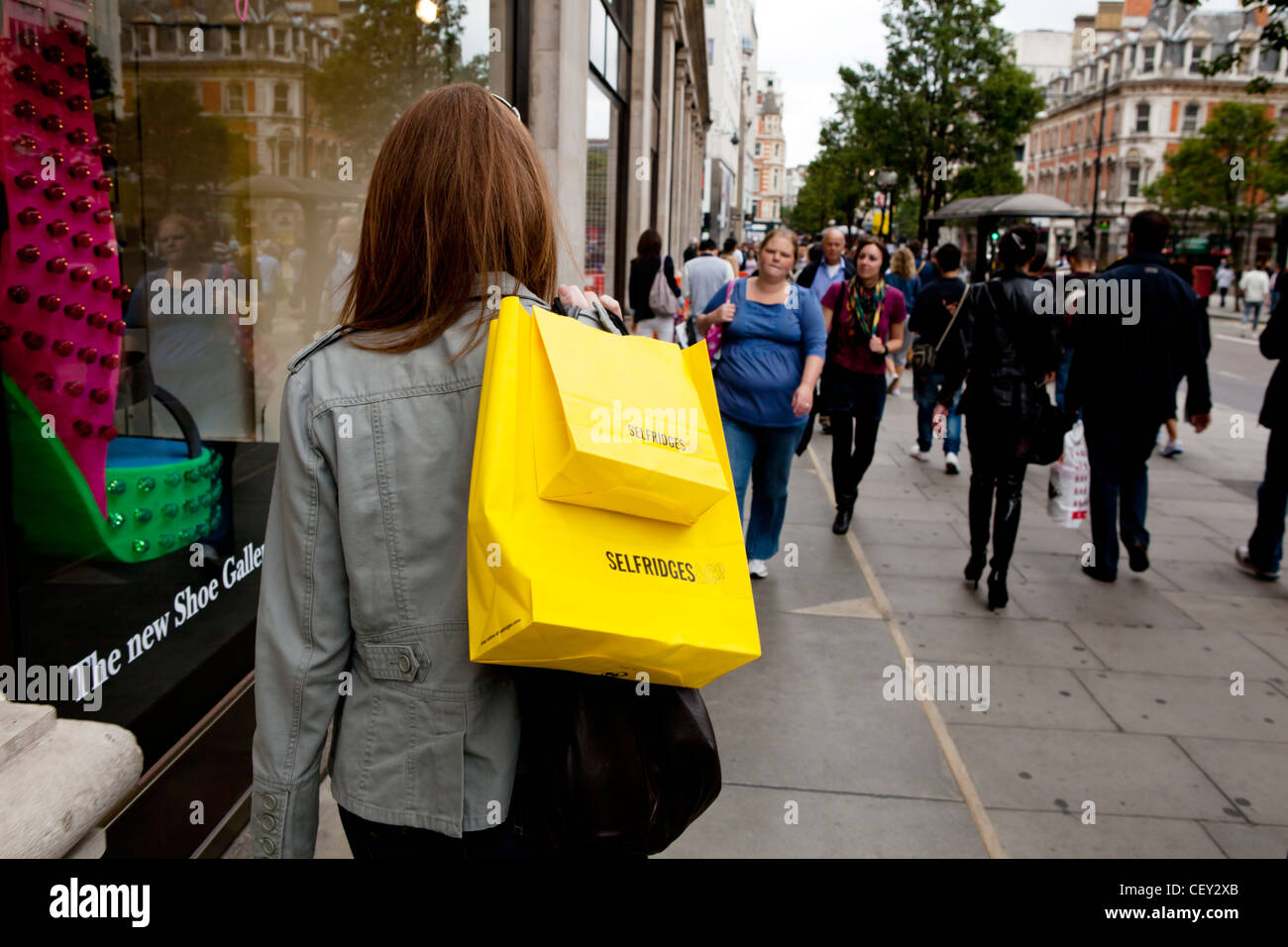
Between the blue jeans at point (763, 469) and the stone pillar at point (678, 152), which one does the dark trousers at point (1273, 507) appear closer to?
the blue jeans at point (763, 469)

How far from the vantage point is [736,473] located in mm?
5945

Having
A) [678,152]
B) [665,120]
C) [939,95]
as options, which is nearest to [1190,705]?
[665,120]

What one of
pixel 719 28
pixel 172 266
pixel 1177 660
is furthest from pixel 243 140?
pixel 719 28

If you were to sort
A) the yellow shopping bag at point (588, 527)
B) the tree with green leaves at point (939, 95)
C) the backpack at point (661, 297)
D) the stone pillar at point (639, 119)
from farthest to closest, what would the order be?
the tree with green leaves at point (939, 95) < the stone pillar at point (639, 119) < the backpack at point (661, 297) < the yellow shopping bag at point (588, 527)

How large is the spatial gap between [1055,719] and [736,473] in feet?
7.07

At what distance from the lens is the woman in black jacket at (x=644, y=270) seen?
11.9m

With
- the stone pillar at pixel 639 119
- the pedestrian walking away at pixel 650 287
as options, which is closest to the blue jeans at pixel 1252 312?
the stone pillar at pixel 639 119

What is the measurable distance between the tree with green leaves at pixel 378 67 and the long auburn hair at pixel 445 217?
3.54 meters

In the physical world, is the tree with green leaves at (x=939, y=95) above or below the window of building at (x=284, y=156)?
above

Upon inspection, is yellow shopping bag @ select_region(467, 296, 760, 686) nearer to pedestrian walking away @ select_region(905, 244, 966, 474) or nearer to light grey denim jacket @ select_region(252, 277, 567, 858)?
light grey denim jacket @ select_region(252, 277, 567, 858)

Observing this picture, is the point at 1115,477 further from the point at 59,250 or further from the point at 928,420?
the point at 59,250

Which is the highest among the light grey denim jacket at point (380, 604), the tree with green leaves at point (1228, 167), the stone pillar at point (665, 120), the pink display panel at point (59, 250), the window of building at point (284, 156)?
the tree with green leaves at point (1228, 167)
